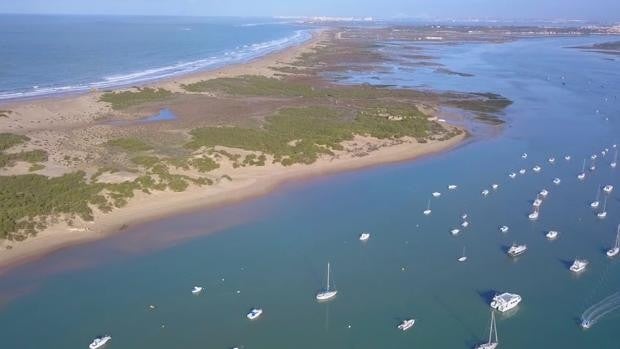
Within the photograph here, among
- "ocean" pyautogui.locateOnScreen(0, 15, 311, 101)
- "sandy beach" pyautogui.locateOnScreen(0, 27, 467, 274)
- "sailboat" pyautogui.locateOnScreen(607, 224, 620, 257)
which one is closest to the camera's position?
"sailboat" pyautogui.locateOnScreen(607, 224, 620, 257)

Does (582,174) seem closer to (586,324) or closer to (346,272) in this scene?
(586,324)

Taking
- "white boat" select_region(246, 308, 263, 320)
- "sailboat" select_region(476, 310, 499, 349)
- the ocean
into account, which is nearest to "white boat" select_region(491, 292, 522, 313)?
"sailboat" select_region(476, 310, 499, 349)

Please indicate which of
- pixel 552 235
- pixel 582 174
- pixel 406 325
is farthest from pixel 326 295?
pixel 582 174

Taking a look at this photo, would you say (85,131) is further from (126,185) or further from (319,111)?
(319,111)

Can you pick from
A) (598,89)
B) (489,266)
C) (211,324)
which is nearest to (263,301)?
(211,324)

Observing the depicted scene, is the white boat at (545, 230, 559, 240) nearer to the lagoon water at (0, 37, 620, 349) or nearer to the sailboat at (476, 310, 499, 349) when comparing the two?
the lagoon water at (0, 37, 620, 349)

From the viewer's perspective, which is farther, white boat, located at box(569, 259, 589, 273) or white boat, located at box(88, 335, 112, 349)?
white boat, located at box(569, 259, 589, 273)
